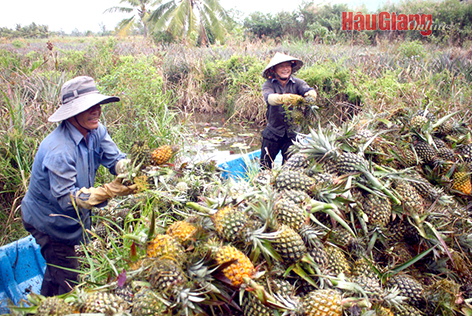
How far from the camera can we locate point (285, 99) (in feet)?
12.5

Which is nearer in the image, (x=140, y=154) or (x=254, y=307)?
(x=254, y=307)

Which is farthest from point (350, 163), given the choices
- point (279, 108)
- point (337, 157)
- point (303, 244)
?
point (279, 108)

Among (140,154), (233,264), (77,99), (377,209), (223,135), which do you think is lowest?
(223,135)

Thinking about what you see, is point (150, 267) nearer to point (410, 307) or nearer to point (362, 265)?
point (362, 265)

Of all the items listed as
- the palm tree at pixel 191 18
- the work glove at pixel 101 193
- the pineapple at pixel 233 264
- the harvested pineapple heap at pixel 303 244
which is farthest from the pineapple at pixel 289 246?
the palm tree at pixel 191 18

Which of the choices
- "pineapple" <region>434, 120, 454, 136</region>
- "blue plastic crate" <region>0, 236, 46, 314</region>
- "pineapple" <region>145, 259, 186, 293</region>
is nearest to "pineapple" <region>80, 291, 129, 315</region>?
"pineapple" <region>145, 259, 186, 293</region>

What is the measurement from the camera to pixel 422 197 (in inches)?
85.4

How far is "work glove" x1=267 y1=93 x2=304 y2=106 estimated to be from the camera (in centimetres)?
365

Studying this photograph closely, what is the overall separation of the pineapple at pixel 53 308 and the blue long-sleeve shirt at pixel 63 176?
→ 3.58 feet

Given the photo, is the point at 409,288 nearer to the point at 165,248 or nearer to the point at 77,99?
the point at 165,248

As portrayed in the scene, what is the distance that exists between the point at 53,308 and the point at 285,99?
3.21m

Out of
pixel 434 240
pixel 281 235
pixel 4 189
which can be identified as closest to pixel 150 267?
pixel 281 235

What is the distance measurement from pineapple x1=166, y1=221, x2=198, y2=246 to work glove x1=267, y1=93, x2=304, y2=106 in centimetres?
254

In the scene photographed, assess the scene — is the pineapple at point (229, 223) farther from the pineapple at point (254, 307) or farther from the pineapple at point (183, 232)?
the pineapple at point (254, 307)
